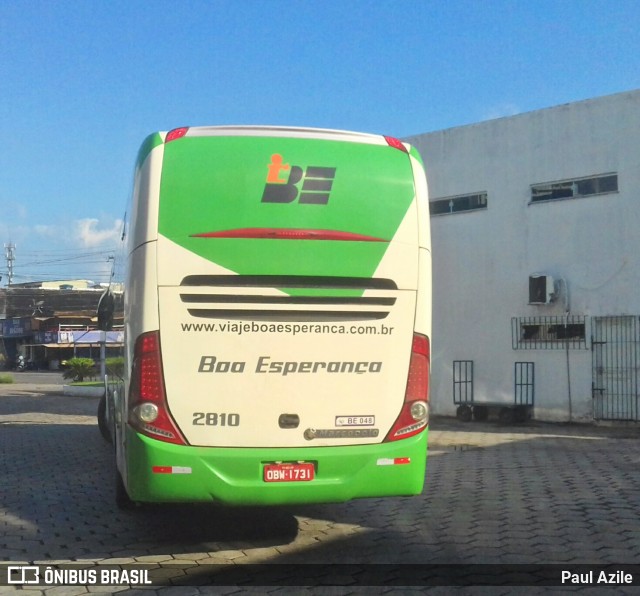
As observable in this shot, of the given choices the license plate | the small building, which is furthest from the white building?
the small building

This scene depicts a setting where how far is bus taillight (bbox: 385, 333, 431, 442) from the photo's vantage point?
664 cm

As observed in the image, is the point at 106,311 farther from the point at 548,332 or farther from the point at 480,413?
the point at 548,332

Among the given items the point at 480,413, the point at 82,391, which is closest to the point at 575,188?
the point at 480,413

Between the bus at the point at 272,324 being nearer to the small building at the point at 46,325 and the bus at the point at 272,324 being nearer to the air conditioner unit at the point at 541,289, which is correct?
the air conditioner unit at the point at 541,289

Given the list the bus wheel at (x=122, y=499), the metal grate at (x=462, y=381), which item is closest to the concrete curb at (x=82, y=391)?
the metal grate at (x=462, y=381)

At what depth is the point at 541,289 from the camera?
59.6 ft

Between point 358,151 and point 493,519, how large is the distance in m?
3.71

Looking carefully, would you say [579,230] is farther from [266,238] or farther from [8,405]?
[8,405]

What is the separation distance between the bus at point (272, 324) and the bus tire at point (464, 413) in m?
12.8

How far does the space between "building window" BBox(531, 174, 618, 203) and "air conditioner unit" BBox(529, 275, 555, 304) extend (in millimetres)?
1772

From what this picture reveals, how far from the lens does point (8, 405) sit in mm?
25250

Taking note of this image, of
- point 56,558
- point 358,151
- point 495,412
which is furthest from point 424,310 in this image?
point 495,412

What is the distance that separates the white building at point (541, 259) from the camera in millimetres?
17266

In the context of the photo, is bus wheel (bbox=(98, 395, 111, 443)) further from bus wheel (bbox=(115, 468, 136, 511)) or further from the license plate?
the license plate
